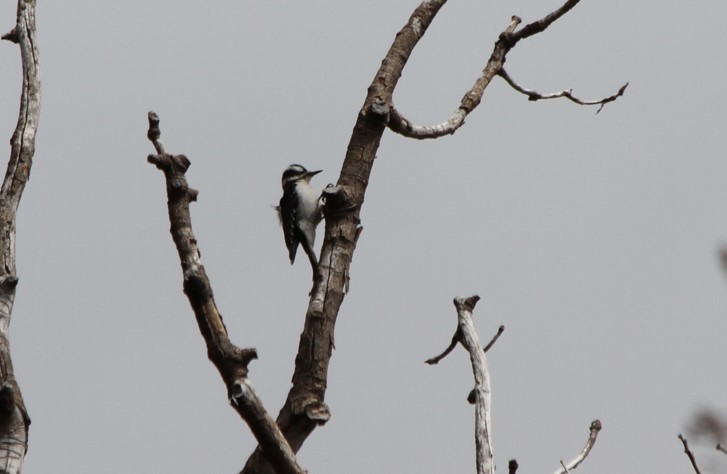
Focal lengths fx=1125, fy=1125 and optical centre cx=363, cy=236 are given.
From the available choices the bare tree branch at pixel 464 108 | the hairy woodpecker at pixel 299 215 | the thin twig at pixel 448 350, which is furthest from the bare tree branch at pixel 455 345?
the hairy woodpecker at pixel 299 215

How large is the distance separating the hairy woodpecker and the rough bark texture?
15.0 feet

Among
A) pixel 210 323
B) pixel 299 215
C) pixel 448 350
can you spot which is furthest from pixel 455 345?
pixel 299 215

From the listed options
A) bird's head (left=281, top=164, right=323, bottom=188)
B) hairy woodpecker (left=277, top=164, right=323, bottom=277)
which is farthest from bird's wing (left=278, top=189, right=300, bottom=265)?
bird's head (left=281, top=164, right=323, bottom=188)

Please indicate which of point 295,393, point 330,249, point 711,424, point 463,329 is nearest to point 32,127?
point 330,249

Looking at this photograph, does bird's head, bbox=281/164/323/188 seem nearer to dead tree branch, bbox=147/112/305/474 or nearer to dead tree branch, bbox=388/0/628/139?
dead tree branch, bbox=388/0/628/139

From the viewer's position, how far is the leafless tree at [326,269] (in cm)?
431

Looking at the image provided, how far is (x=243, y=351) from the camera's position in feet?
14.0

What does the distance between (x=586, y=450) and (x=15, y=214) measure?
3020 mm

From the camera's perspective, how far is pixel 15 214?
564 centimetres

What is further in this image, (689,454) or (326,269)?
(326,269)

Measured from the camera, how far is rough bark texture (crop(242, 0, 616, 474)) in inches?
197

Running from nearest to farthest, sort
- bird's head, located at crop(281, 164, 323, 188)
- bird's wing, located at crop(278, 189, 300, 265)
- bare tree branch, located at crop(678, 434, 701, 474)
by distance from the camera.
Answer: bare tree branch, located at crop(678, 434, 701, 474) → bird's wing, located at crop(278, 189, 300, 265) → bird's head, located at crop(281, 164, 323, 188)

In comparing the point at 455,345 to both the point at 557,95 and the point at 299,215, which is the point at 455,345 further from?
the point at 299,215

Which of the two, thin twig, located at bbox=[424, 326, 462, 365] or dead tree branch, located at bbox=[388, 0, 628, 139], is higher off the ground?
dead tree branch, located at bbox=[388, 0, 628, 139]
